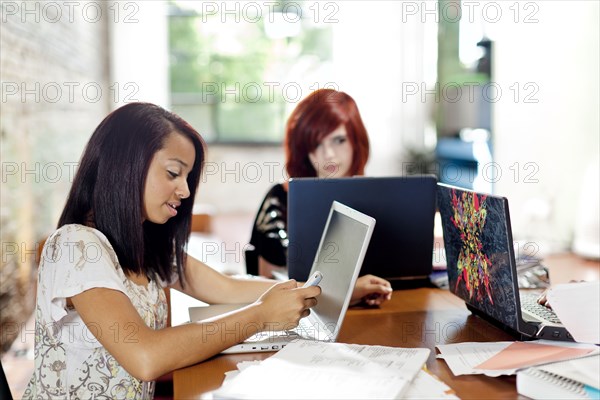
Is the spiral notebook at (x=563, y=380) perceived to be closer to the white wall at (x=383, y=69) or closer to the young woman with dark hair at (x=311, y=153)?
the young woman with dark hair at (x=311, y=153)

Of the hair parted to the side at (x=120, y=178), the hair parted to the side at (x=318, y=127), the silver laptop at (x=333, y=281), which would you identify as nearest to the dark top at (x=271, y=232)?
the hair parted to the side at (x=318, y=127)

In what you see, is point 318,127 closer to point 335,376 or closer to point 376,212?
point 376,212

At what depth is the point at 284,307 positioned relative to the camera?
1.42 metres

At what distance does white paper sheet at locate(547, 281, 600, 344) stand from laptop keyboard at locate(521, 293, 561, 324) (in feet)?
0.37

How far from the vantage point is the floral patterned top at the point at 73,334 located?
4.48ft

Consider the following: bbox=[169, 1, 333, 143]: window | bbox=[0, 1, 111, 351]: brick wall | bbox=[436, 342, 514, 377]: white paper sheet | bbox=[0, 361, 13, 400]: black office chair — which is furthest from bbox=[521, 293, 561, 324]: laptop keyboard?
bbox=[169, 1, 333, 143]: window

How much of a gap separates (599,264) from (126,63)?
4.94 metres

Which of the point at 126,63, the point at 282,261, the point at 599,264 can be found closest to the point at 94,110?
the point at 126,63

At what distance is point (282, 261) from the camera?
99.4 inches

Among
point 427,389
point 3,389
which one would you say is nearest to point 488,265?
point 427,389

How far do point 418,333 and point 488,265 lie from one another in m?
0.22

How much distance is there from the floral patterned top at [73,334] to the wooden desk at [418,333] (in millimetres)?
244

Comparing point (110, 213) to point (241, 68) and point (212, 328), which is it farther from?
point (241, 68)

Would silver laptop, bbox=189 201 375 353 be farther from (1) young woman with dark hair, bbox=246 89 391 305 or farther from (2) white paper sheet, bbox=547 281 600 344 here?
(1) young woman with dark hair, bbox=246 89 391 305
